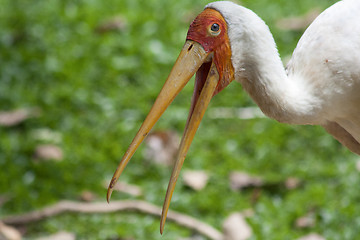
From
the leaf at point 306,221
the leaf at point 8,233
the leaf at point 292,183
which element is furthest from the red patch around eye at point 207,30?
the leaf at point 292,183

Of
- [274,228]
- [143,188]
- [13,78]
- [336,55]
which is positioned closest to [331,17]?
[336,55]

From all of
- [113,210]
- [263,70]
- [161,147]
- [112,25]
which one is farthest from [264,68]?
[112,25]

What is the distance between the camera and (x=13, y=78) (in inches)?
233

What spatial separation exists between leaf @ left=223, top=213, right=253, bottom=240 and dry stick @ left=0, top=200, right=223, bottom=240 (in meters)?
0.06

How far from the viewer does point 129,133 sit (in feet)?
17.5

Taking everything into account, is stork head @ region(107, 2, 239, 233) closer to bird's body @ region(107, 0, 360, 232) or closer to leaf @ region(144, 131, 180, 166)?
bird's body @ region(107, 0, 360, 232)

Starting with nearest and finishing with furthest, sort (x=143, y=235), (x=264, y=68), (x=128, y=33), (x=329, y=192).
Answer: (x=264, y=68), (x=143, y=235), (x=329, y=192), (x=128, y=33)

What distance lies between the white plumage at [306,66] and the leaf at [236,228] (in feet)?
4.26

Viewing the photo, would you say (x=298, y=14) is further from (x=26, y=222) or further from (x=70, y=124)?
(x=26, y=222)

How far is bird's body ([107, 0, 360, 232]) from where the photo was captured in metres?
3.01

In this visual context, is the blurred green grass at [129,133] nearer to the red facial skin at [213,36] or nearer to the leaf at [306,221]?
the leaf at [306,221]

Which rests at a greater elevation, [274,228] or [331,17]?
[331,17]

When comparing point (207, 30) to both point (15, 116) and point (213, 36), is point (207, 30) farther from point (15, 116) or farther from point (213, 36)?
point (15, 116)

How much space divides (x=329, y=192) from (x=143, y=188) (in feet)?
4.16
